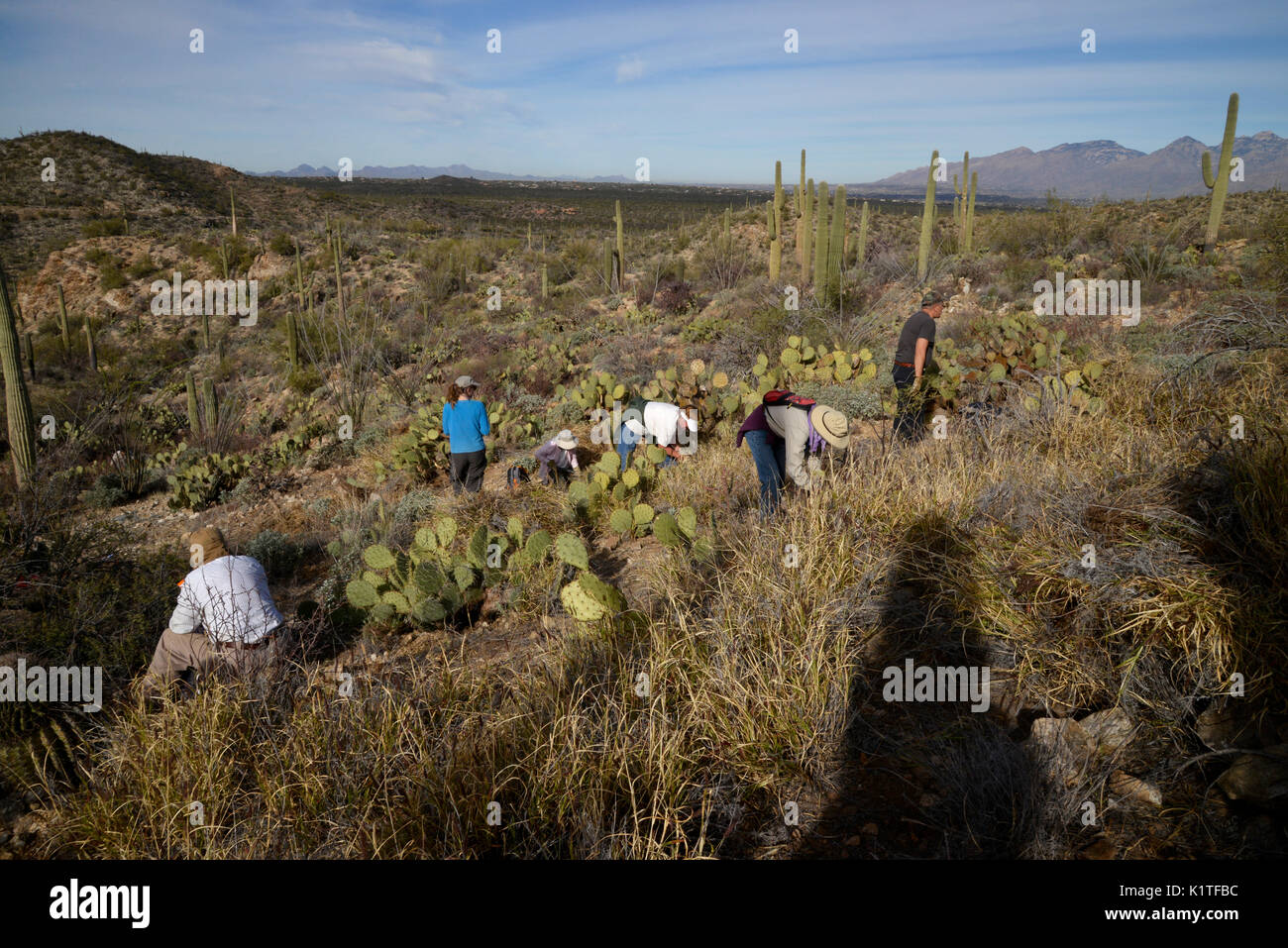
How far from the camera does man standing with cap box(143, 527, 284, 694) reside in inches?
165

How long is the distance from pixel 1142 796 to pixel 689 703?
1.88 meters

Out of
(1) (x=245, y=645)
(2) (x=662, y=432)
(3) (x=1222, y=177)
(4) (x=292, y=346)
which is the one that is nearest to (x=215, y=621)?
(1) (x=245, y=645)

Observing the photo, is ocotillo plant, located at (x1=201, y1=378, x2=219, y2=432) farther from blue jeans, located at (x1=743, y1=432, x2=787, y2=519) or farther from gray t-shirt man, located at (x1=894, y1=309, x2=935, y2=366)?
gray t-shirt man, located at (x1=894, y1=309, x2=935, y2=366)

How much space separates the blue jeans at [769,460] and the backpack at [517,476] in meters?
3.39

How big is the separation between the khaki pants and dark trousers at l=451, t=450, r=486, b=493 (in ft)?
11.1

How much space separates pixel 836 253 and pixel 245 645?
1453 cm

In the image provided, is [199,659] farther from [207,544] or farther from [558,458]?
[558,458]

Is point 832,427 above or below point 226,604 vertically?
above

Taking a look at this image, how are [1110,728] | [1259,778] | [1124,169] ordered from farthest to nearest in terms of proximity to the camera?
[1124,169], [1110,728], [1259,778]

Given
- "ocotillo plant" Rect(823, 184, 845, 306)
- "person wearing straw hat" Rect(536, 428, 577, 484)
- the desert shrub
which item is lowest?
the desert shrub

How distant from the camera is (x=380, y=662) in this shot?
181 inches

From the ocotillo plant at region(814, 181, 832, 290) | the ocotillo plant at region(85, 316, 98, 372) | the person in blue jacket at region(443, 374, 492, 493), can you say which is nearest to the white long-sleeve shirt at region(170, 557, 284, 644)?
the person in blue jacket at region(443, 374, 492, 493)

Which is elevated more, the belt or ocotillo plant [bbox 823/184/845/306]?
ocotillo plant [bbox 823/184/845/306]

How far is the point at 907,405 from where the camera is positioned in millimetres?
6895
